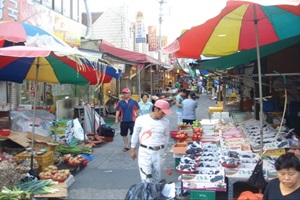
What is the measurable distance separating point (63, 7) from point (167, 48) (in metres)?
9.66

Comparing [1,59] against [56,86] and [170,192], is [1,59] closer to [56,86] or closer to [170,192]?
[170,192]

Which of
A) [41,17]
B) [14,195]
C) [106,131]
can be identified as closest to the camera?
[14,195]

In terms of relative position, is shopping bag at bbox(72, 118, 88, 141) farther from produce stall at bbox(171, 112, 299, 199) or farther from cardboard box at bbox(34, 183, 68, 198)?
cardboard box at bbox(34, 183, 68, 198)

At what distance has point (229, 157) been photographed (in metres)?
5.47

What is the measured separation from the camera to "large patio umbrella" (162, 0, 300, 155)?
4473 mm

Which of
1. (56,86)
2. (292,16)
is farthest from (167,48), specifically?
(56,86)

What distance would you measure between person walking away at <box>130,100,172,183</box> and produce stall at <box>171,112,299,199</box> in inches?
17.3

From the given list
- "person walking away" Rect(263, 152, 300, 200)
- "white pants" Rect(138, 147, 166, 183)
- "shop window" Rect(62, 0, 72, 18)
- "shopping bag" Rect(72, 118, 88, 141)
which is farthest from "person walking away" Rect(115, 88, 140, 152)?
"person walking away" Rect(263, 152, 300, 200)

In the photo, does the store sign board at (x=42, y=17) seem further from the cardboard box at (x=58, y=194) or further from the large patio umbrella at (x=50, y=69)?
the cardboard box at (x=58, y=194)

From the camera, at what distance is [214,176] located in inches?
200

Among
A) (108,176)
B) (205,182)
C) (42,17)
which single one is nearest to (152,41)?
(42,17)

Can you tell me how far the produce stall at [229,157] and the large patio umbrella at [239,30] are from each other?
104cm

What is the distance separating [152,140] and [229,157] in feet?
4.57

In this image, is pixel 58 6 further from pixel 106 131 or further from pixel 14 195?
pixel 14 195
